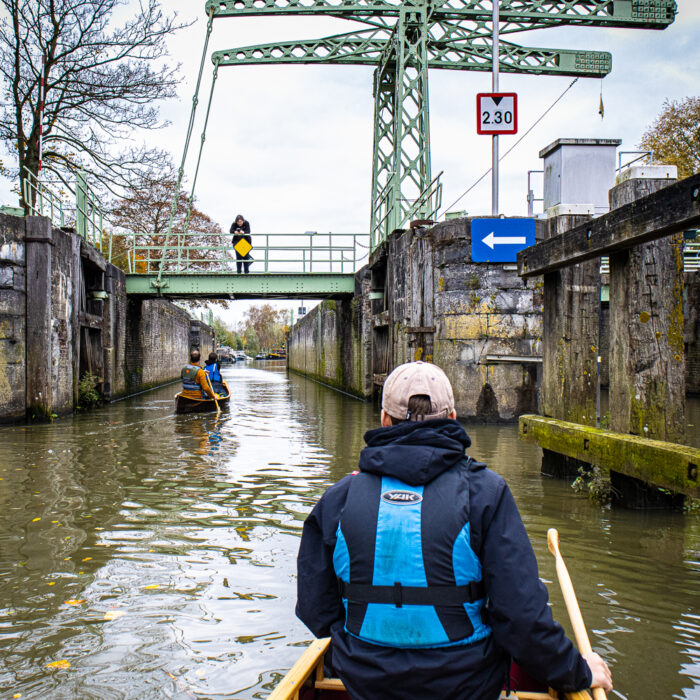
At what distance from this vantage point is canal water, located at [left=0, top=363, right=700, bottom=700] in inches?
125

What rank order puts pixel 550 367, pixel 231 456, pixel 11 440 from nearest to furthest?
pixel 550 367, pixel 231 456, pixel 11 440

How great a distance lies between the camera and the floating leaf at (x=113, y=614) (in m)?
3.74

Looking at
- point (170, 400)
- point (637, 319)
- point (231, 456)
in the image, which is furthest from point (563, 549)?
point (170, 400)

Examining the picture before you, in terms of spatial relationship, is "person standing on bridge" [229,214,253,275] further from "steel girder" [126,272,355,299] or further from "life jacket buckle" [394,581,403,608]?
"life jacket buckle" [394,581,403,608]

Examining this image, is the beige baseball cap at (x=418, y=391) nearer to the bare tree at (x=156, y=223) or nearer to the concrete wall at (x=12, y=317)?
the concrete wall at (x=12, y=317)

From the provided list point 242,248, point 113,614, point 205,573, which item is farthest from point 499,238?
point 242,248

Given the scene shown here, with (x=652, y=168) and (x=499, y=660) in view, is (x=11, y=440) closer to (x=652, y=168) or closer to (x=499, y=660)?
(x=652, y=168)

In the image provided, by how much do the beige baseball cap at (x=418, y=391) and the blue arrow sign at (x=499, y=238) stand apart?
10.3 metres

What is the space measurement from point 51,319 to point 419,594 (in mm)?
13121

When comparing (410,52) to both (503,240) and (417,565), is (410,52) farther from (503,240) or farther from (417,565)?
(417,565)

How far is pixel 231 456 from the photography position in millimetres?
9219

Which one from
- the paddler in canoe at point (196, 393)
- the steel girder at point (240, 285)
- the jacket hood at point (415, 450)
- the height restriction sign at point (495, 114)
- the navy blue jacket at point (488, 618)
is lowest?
the paddler in canoe at point (196, 393)

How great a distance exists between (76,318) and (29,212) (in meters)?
2.64

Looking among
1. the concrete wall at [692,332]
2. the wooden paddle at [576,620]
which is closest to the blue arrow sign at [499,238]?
the wooden paddle at [576,620]
